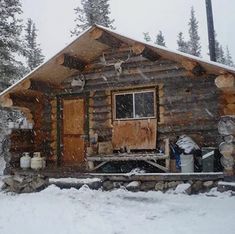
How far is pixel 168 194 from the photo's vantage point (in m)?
9.16

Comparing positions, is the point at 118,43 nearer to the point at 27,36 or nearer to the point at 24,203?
the point at 24,203

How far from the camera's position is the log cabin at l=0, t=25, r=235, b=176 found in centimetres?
1072

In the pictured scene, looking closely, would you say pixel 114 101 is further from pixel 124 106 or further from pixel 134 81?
pixel 134 81

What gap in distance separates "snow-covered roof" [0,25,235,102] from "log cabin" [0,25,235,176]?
0.03m

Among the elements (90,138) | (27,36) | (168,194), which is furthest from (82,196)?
(27,36)

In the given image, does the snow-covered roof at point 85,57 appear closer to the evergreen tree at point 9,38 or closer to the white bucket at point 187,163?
the white bucket at point 187,163

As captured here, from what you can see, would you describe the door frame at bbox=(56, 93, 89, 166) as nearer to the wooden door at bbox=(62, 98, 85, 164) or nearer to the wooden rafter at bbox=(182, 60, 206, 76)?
the wooden door at bbox=(62, 98, 85, 164)

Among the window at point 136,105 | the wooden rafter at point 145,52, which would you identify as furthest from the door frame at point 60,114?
the wooden rafter at point 145,52

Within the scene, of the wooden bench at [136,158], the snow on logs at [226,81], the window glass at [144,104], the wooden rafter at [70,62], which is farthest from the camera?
the window glass at [144,104]

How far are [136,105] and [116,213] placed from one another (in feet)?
16.8

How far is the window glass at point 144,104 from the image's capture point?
461 inches

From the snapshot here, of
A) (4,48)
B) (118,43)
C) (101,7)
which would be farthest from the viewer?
(101,7)

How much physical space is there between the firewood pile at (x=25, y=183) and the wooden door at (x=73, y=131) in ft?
6.40

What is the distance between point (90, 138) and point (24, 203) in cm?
394
